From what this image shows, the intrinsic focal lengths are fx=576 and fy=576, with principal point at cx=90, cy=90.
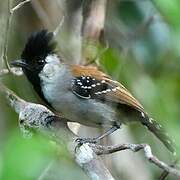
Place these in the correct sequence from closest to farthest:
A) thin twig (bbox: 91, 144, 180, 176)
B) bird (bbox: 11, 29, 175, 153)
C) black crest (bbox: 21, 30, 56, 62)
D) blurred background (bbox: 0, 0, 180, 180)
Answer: thin twig (bbox: 91, 144, 180, 176), black crest (bbox: 21, 30, 56, 62), bird (bbox: 11, 29, 175, 153), blurred background (bbox: 0, 0, 180, 180)

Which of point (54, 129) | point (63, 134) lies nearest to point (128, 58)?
point (54, 129)

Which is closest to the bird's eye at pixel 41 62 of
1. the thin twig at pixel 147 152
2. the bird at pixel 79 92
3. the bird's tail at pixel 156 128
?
the bird at pixel 79 92

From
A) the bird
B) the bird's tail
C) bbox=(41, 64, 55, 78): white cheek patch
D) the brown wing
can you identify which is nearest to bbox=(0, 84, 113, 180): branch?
the bird

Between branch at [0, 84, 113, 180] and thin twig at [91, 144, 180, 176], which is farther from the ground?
thin twig at [91, 144, 180, 176]

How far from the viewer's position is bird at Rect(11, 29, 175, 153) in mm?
3516

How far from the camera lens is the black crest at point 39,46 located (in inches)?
132

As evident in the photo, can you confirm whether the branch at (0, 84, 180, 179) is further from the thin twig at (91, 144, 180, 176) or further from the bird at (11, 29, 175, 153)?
the bird at (11, 29, 175, 153)

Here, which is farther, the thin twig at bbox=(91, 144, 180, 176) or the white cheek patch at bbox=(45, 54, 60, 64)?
the white cheek patch at bbox=(45, 54, 60, 64)

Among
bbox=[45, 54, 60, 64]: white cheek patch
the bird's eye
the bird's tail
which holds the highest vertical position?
bbox=[45, 54, 60, 64]: white cheek patch

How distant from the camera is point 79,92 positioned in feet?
11.9

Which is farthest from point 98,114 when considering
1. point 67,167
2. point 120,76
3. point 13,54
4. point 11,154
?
point 11,154

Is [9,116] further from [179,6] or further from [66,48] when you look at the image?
[179,6]

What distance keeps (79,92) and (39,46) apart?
40 centimetres

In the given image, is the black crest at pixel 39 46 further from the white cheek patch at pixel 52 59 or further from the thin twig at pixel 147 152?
the thin twig at pixel 147 152
